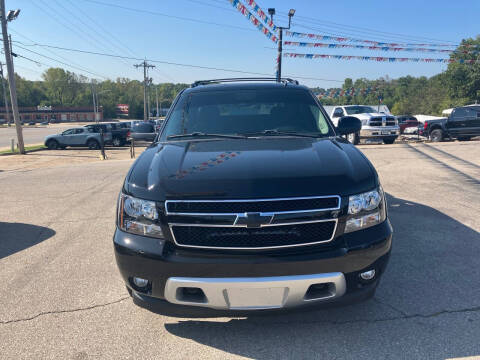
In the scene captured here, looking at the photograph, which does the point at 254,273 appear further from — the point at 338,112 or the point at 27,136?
the point at 27,136

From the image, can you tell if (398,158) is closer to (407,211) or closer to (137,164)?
(407,211)

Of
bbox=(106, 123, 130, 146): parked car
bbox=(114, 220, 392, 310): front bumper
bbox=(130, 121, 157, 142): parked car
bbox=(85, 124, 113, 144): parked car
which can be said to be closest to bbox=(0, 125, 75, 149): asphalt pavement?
bbox=(85, 124, 113, 144): parked car

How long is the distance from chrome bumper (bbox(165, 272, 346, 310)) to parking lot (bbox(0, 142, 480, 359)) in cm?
13

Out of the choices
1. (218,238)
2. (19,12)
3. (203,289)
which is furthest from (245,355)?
(19,12)

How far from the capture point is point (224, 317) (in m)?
2.58

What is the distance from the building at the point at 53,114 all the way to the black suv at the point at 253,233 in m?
108

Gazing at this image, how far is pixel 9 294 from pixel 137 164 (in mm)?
1776

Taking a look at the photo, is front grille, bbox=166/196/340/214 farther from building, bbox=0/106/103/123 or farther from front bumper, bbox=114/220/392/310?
building, bbox=0/106/103/123

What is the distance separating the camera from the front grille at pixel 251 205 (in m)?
2.21

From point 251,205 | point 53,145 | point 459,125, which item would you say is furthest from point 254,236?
point 53,145

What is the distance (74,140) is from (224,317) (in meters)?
24.5

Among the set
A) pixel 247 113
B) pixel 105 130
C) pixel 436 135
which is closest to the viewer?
pixel 247 113

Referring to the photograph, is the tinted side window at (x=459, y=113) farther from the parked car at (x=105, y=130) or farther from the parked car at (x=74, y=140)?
the parked car at (x=74, y=140)

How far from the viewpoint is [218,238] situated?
2.26 m
